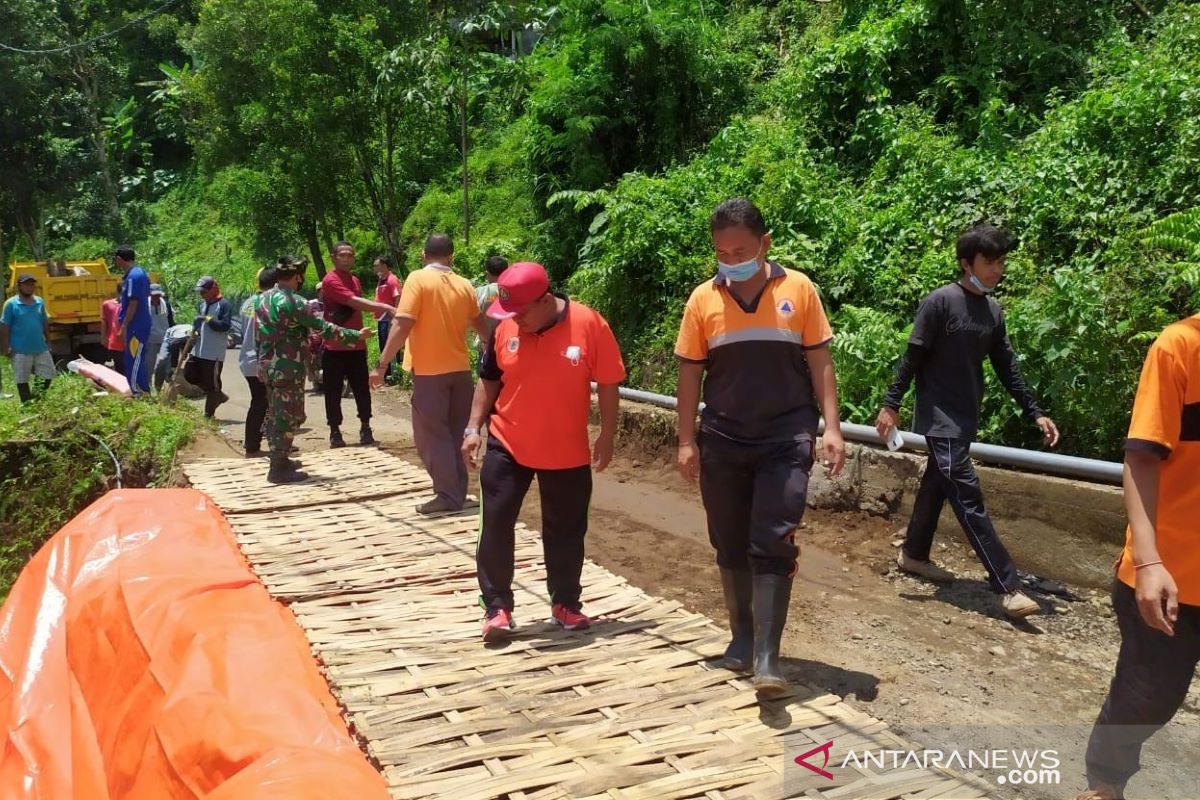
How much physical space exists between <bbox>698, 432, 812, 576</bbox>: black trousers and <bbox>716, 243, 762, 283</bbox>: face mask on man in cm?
62

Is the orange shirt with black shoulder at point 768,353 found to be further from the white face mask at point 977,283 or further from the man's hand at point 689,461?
the white face mask at point 977,283

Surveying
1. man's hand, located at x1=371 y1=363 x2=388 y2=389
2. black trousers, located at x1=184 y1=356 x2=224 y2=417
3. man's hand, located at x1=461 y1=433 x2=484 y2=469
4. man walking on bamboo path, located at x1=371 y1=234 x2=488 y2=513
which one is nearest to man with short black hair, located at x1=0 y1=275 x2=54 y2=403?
black trousers, located at x1=184 y1=356 x2=224 y2=417

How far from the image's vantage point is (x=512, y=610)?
4.50 metres

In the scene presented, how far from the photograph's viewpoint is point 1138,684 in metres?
2.77

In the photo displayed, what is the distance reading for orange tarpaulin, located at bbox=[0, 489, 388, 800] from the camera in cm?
318

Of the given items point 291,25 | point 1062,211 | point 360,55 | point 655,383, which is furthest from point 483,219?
point 1062,211

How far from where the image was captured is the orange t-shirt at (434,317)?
21.2ft

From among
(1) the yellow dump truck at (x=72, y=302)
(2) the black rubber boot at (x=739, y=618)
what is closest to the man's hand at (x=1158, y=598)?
(2) the black rubber boot at (x=739, y=618)

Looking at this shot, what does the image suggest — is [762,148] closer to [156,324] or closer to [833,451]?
[833,451]

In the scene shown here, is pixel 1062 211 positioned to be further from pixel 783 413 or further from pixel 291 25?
pixel 291 25

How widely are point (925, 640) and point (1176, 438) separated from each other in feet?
7.96

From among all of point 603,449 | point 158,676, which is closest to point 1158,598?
point 603,449

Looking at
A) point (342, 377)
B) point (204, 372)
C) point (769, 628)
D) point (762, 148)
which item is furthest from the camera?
point (204, 372)

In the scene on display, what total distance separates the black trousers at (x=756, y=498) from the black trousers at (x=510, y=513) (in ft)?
2.26
